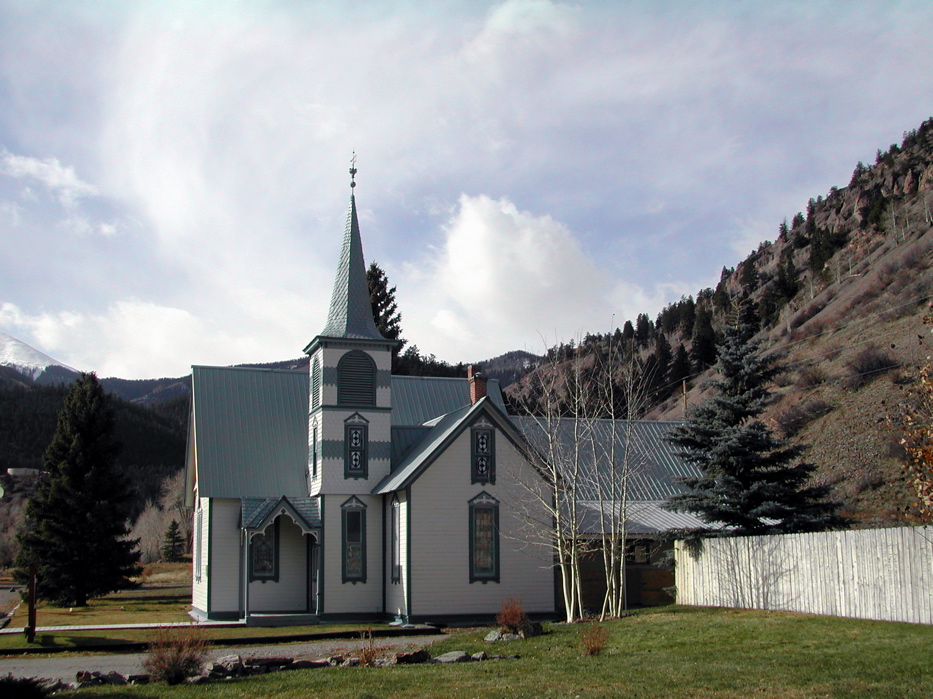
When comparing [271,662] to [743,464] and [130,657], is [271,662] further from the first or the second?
[743,464]

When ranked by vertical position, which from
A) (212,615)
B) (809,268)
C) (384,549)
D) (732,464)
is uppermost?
(809,268)

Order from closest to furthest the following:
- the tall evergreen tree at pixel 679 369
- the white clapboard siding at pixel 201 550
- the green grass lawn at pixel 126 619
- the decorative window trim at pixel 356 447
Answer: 1. the green grass lawn at pixel 126 619
2. the decorative window trim at pixel 356 447
3. the white clapboard siding at pixel 201 550
4. the tall evergreen tree at pixel 679 369

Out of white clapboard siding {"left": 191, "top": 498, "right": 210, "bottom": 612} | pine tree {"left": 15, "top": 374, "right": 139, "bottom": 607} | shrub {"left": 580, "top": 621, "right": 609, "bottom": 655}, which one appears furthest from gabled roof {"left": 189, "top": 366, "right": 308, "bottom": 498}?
shrub {"left": 580, "top": 621, "right": 609, "bottom": 655}

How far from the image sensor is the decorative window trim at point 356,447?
31.3 meters

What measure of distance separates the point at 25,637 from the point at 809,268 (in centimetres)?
9708

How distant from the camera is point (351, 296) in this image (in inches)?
1309

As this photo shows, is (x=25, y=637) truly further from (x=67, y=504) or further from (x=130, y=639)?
(x=67, y=504)

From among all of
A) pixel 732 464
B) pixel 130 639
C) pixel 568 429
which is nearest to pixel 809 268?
pixel 568 429

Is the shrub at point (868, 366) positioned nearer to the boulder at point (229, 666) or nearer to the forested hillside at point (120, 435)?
the boulder at point (229, 666)

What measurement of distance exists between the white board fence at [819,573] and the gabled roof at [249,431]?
13881 mm

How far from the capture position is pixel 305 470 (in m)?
33.7

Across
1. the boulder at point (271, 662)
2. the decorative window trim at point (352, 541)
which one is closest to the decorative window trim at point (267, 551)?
the decorative window trim at point (352, 541)

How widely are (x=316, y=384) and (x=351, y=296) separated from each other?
3.31 metres

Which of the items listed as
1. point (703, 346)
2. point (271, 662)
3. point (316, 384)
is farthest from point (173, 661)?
point (703, 346)
